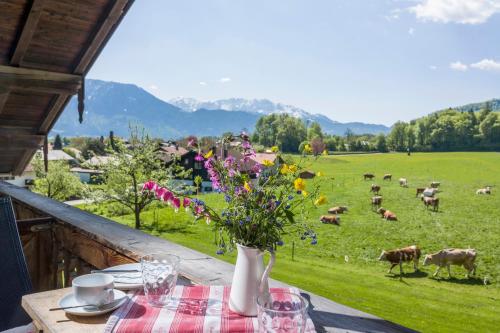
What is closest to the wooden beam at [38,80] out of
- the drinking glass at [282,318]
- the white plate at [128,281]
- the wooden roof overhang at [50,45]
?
the wooden roof overhang at [50,45]

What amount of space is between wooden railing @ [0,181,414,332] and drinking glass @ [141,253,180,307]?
10.4 inches

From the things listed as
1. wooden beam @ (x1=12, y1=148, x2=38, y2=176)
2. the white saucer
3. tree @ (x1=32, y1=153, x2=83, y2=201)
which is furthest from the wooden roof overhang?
tree @ (x1=32, y1=153, x2=83, y2=201)

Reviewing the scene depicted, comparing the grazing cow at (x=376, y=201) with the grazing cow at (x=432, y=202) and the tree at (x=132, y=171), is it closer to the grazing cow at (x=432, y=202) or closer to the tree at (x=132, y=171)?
the grazing cow at (x=432, y=202)

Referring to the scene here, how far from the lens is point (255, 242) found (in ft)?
3.85

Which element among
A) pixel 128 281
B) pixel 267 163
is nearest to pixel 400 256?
pixel 128 281

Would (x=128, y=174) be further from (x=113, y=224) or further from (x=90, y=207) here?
(x=113, y=224)

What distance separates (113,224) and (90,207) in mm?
33836

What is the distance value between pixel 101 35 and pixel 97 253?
2.66 meters

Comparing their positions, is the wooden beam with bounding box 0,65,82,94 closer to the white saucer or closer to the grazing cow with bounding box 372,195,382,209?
the white saucer

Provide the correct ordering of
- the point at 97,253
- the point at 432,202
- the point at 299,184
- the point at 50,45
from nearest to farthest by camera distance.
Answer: the point at 299,184, the point at 97,253, the point at 50,45, the point at 432,202

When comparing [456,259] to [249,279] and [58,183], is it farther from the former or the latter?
[58,183]

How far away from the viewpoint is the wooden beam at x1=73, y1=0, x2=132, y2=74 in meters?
3.73

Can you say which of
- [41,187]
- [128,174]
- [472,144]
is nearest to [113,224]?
[128,174]

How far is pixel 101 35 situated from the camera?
13.4 feet
